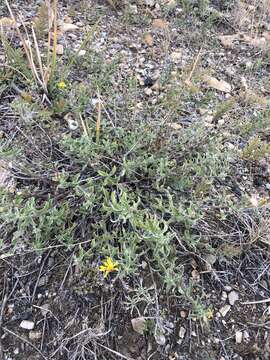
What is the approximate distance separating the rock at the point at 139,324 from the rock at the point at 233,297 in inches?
18.6

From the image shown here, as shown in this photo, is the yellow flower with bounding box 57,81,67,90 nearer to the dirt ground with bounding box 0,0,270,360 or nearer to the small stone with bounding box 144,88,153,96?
the dirt ground with bounding box 0,0,270,360

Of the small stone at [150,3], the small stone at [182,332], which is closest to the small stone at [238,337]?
the small stone at [182,332]

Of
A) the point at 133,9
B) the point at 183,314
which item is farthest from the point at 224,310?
the point at 133,9

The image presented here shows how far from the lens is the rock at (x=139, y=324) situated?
66.4 inches

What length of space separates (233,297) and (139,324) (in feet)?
1.70

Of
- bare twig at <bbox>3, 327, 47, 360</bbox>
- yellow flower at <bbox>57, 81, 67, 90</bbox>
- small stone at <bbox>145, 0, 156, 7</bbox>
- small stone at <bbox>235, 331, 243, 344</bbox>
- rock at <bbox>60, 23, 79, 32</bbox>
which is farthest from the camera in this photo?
small stone at <bbox>145, 0, 156, 7</bbox>

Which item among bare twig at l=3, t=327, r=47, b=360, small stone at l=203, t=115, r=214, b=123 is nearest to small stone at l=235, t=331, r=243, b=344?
bare twig at l=3, t=327, r=47, b=360

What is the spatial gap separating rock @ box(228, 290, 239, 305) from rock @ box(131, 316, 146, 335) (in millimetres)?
472

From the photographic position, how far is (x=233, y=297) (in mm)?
1857

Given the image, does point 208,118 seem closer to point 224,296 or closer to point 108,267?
point 224,296

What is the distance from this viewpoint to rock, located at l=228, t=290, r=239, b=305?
1845 millimetres

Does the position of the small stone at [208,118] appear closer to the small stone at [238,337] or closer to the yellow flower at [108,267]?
the yellow flower at [108,267]

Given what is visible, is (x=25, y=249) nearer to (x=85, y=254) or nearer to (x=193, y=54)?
(x=85, y=254)

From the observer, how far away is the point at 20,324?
1697 mm
